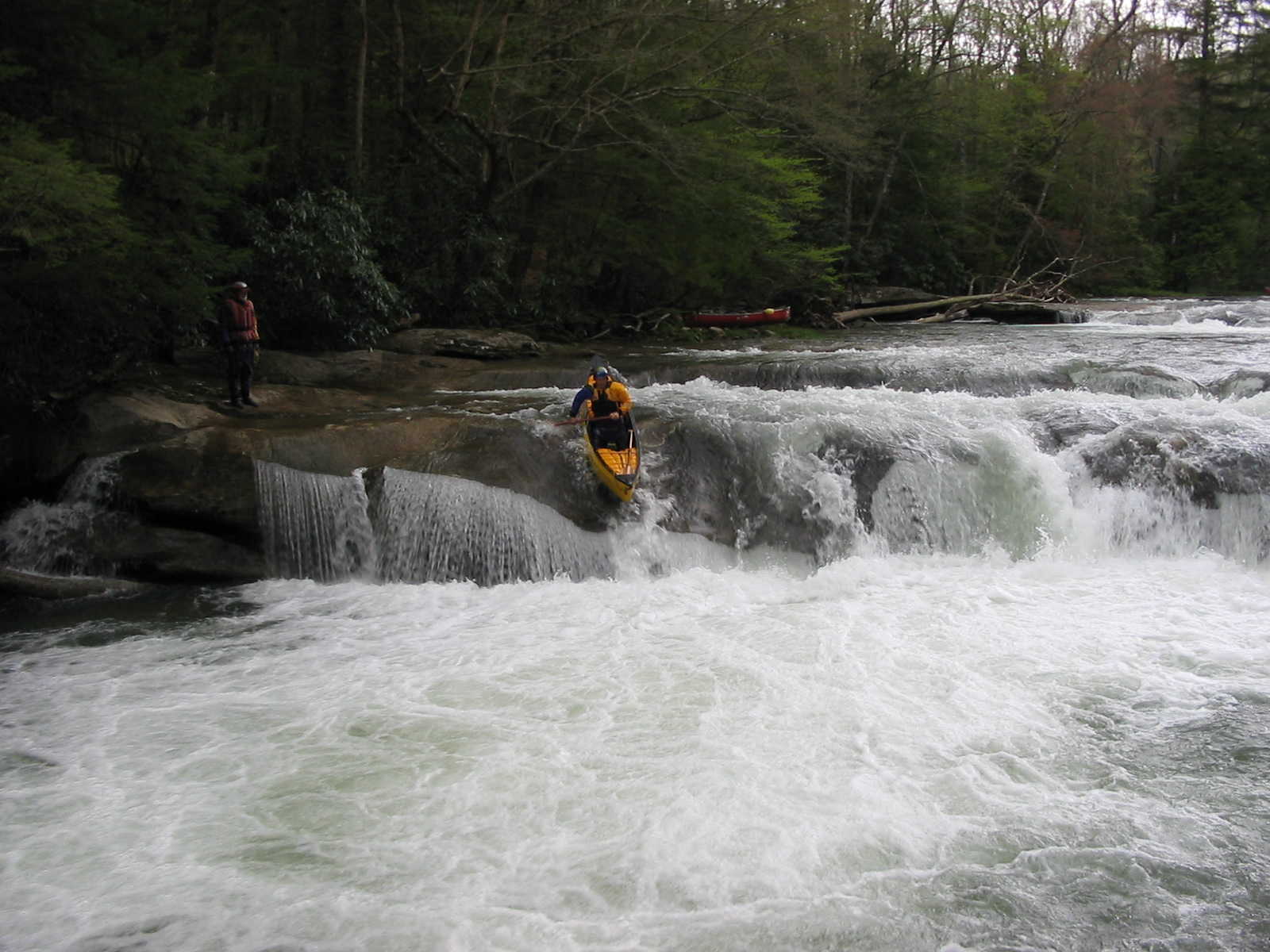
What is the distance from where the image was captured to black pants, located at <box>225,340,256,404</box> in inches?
397

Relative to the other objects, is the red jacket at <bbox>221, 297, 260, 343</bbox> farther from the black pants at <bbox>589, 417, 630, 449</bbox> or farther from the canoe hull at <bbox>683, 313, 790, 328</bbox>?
the canoe hull at <bbox>683, 313, 790, 328</bbox>

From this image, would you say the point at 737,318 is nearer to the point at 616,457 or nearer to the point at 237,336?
the point at 237,336

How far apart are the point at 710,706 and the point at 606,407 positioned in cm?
384

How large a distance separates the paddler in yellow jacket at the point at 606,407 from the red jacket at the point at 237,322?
141 inches

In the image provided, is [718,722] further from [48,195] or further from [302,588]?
[48,195]

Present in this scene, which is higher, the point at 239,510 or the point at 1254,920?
the point at 239,510

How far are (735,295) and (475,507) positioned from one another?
14.2 metres

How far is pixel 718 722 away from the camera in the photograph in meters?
5.52

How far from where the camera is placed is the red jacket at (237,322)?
9.95m

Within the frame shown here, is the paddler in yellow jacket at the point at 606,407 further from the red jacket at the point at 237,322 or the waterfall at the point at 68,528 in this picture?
the waterfall at the point at 68,528

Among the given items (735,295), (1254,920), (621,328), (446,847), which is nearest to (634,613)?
(446,847)

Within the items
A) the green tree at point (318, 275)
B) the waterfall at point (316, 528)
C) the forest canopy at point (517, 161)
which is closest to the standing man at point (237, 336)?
the forest canopy at point (517, 161)

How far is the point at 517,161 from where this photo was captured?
1753cm

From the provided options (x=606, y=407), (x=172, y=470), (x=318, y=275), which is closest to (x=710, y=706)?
(x=606, y=407)
